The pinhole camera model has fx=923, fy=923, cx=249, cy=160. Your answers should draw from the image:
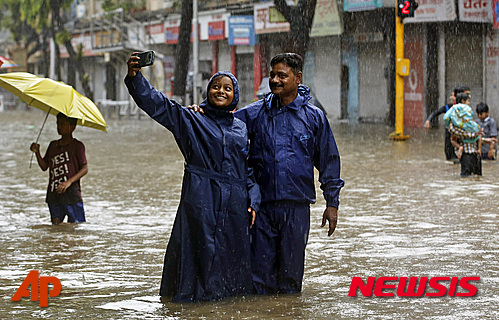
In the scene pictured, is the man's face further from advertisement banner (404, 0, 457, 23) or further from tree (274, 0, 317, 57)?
advertisement banner (404, 0, 457, 23)

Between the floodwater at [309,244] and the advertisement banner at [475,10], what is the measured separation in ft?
30.3

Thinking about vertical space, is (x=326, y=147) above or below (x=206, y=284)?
above

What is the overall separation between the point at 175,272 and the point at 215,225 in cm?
38

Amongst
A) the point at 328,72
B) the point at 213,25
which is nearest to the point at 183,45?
the point at 328,72

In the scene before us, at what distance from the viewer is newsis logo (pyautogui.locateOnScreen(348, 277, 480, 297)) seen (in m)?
5.85

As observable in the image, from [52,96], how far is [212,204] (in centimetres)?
384

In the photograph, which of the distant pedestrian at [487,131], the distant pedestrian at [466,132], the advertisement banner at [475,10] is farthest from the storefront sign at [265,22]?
the distant pedestrian at [466,132]

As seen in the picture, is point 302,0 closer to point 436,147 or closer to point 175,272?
point 436,147

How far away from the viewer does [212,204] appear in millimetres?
5465

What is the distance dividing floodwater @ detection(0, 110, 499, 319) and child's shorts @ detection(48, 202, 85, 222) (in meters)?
0.12

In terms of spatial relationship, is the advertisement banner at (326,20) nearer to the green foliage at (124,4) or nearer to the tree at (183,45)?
→ the tree at (183,45)

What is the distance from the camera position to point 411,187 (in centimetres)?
1186

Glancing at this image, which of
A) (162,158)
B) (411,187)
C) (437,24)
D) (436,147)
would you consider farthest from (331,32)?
(411,187)

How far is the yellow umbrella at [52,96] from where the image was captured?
863 centimetres
